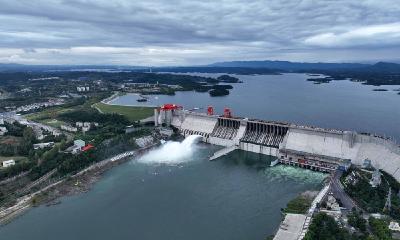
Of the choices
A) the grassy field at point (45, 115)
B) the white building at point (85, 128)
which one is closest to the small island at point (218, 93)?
the grassy field at point (45, 115)

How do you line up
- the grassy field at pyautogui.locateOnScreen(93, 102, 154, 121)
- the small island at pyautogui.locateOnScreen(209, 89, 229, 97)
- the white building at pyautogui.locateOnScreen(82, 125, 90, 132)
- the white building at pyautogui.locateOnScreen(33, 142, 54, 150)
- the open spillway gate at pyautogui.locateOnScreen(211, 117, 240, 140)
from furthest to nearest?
the small island at pyautogui.locateOnScreen(209, 89, 229, 97), the grassy field at pyautogui.locateOnScreen(93, 102, 154, 121), the white building at pyautogui.locateOnScreen(82, 125, 90, 132), the open spillway gate at pyautogui.locateOnScreen(211, 117, 240, 140), the white building at pyautogui.locateOnScreen(33, 142, 54, 150)

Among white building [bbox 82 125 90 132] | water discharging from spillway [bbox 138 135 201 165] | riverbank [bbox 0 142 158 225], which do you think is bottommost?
riverbank [bbox 0 142 158 225]

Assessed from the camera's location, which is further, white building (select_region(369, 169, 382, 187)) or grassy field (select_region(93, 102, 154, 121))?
grassy field (select_region(93, 102, 154, 121))

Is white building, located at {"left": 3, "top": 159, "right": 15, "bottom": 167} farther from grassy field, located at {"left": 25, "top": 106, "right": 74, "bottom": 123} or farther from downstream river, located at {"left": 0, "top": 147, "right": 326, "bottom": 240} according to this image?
grassy field, located at {"left": 25, "top": 106, "right": 74, "bottom": 123}

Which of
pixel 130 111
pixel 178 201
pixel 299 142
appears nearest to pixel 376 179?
pixel 299 142

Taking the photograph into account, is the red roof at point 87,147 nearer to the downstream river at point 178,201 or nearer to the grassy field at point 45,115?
the downstream river at point 178,201

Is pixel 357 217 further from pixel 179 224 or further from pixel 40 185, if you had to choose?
pixel 40 185

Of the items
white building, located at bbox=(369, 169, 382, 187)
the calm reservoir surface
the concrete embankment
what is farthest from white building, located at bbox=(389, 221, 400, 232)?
the calm reservoir surface

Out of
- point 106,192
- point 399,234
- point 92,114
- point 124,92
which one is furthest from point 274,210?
point 124,92
